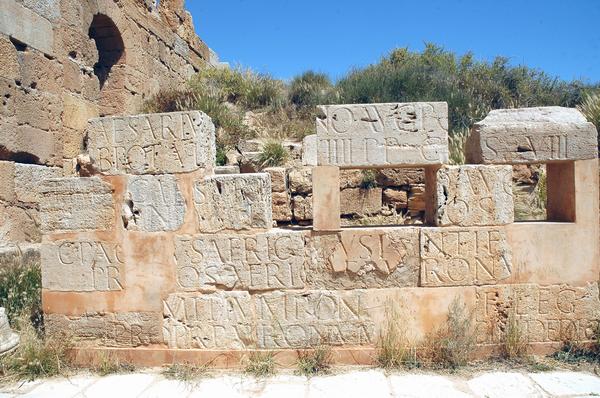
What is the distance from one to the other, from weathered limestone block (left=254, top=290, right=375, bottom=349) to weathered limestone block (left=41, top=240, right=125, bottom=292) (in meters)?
1.36

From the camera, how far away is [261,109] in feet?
32.2

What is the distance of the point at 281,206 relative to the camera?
6.34 m

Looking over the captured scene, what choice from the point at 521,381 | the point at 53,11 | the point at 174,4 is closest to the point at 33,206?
the point at 53,11

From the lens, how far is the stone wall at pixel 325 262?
382 cm

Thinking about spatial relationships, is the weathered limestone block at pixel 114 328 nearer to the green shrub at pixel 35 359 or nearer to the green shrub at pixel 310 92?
the green shrub at pixel 35 359

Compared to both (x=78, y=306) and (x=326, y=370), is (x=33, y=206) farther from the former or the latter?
(x=326, y=370)

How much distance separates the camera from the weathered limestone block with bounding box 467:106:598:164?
12.4ft

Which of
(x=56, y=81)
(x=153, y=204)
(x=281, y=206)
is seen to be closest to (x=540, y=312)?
(x=153, y=204)

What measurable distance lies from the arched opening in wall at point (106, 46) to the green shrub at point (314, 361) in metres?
7.43

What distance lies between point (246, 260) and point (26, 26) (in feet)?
16.7

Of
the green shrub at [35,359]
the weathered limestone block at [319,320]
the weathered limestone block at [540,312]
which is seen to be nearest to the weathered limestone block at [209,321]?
the weathered limestone block at [319,320]

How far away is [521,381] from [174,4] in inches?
468

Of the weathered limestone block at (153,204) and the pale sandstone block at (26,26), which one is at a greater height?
the pale sandstone block at (26,26)

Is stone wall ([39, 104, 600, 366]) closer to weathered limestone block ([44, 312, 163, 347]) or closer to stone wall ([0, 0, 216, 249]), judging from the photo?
weathered limestone block ([44, 312, 163, 347])
